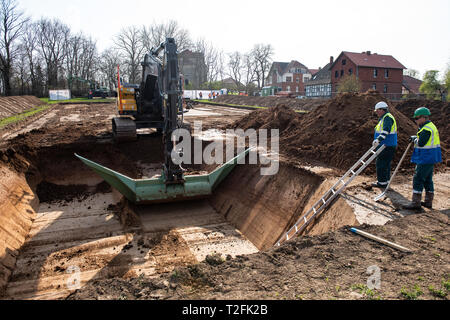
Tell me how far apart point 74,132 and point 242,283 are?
1176cm

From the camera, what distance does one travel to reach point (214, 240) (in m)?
6.73

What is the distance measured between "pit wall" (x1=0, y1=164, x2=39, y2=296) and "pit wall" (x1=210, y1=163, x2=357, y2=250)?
179 inches

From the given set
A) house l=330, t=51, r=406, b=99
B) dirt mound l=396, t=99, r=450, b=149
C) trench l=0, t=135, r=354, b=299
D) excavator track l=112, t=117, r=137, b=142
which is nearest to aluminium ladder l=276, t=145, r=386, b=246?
trench l=0, t=135, r=354, b=299

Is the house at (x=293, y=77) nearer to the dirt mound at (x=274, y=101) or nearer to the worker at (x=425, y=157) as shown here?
the dirt mound at (x=274, y=101)

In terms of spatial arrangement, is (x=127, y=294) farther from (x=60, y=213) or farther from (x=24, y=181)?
(x=24, y=181)

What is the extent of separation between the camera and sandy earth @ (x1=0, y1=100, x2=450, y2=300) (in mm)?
3576

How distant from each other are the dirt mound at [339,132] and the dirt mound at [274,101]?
1382cm

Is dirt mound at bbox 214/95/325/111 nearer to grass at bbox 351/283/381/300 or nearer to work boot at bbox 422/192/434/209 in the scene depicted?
work boot at bbox 422/192/434/209

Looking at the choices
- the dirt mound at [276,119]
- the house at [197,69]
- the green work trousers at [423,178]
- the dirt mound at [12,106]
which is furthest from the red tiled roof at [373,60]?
the green work trousers at [423,178]

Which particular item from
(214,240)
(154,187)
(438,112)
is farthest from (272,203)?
(438,112)

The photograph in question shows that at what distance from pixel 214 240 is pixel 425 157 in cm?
436

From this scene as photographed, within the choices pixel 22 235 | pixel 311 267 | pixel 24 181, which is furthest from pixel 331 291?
pixel 24 181

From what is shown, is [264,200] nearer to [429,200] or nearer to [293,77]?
[429,200]
